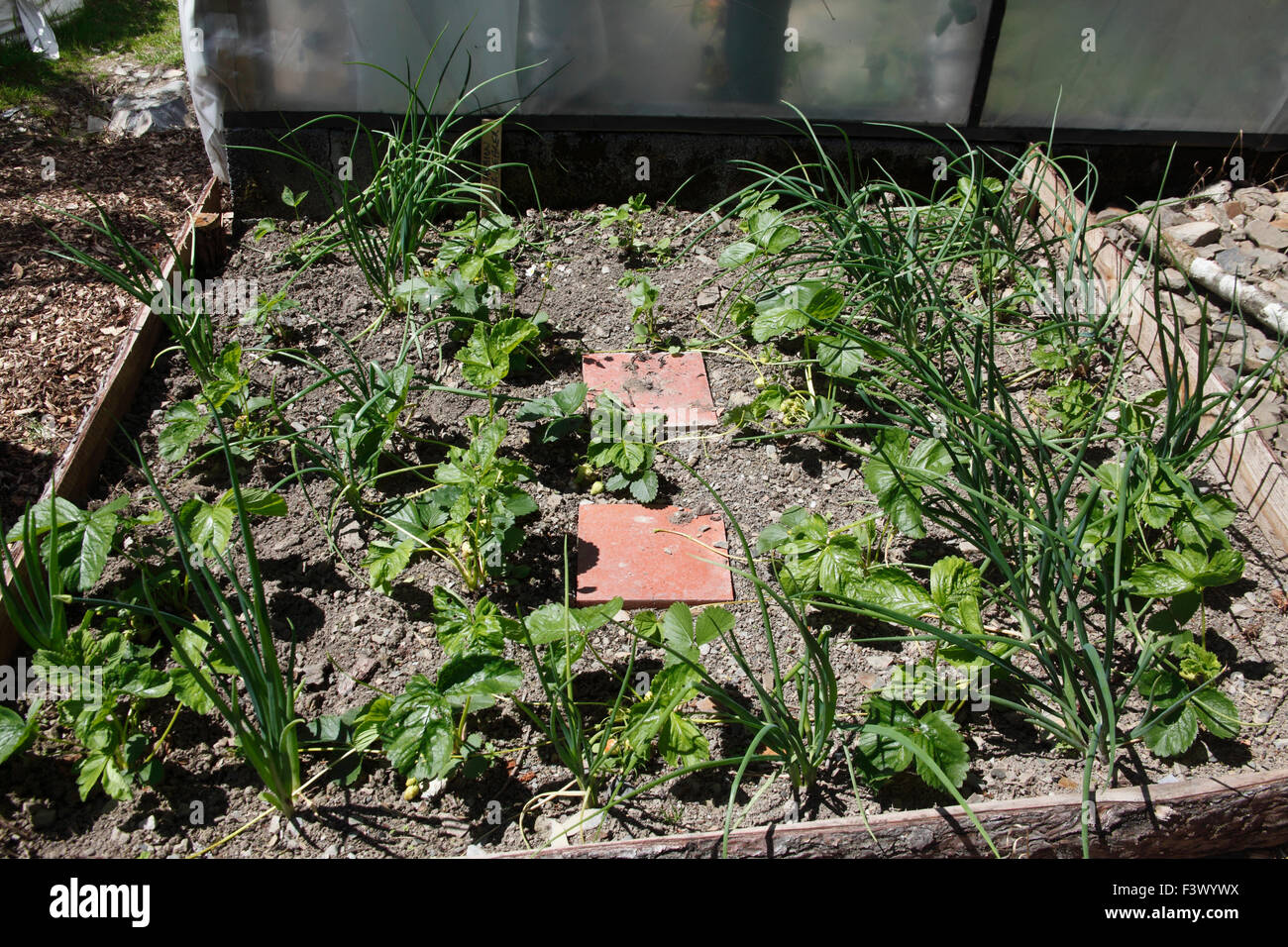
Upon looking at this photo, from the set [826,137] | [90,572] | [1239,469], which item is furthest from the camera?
[826,137]

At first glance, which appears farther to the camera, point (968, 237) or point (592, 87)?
point (592, 87)

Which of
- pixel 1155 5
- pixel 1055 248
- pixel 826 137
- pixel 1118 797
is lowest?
pixel 1118 797

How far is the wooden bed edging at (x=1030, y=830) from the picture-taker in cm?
151

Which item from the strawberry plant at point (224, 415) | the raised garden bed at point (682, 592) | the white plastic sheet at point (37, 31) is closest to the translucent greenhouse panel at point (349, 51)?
the raised garden bed at point (682, 592)

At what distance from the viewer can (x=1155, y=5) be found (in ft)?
10.9

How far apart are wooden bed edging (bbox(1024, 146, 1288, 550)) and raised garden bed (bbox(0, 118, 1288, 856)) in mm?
56

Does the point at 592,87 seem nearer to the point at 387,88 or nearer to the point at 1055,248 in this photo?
the point at 387,88

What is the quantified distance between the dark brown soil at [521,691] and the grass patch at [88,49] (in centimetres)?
249

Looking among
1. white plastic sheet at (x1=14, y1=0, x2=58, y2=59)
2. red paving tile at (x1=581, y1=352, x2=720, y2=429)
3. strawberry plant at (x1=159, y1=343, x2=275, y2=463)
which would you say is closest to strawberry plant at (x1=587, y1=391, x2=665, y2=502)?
red paving tile at (x1=581, y1=352, x2=720, y2=429)

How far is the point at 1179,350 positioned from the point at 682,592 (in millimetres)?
1147

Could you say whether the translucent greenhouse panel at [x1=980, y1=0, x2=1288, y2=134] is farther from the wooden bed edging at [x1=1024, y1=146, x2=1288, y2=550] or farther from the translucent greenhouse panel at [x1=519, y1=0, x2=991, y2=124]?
the wooden bed edging at [x1=1024, y1=146, x2=1288, y2=550]

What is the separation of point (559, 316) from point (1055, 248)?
5.74 ft

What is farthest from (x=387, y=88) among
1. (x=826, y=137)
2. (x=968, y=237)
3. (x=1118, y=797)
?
(x=1118, y=797)

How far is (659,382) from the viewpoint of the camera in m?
2.67
